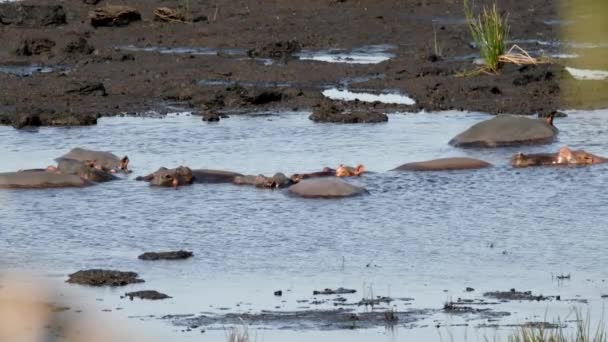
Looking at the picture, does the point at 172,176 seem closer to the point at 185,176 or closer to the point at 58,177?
the point at 185,176

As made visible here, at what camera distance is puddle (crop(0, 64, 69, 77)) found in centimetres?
2006

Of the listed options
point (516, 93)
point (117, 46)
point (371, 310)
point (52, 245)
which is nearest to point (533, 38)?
point (516, 93)

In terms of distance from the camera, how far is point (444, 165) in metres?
13.4

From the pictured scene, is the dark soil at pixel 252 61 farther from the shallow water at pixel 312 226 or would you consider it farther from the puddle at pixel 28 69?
the shallow water at pixel 312 226

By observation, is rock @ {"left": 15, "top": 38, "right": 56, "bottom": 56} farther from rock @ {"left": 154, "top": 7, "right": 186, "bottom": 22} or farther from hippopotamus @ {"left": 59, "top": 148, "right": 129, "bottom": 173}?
hippopotamus @ {"left": 59, "top": 148, "right": 129, "bottom": 173}

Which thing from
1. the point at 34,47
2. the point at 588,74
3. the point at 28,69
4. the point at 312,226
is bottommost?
the point at 312,226

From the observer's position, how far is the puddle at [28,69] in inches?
790

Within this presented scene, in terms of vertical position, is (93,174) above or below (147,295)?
above

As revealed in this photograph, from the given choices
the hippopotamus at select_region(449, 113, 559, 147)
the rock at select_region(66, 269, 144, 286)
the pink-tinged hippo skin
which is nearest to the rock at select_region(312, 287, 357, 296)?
the rock at select_region(66, 269, 144, 286)

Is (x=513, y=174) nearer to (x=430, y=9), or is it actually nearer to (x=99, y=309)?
(x=99, y=309)

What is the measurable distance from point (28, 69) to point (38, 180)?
8.09 metres

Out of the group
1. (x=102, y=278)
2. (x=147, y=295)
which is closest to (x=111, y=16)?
(x=102, y=278)

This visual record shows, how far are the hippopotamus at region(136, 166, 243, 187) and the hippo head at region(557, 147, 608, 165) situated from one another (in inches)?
122

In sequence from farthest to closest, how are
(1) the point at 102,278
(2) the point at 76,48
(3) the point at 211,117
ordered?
(2) the point at 76,48 → (3) the point at 211,117 → (1) the point at 102,278
